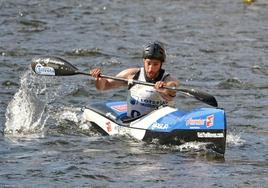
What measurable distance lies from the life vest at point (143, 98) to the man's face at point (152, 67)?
7 cm

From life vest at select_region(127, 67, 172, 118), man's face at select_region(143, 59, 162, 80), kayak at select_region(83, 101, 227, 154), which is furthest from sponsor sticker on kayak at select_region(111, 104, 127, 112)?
man's face at select_region(143, 59, 162, 80)

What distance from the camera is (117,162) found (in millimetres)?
10133

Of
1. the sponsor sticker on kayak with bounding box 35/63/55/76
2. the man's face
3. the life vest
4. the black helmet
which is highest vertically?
the black helmet

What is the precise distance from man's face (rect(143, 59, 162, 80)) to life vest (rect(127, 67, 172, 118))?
0.24 ft

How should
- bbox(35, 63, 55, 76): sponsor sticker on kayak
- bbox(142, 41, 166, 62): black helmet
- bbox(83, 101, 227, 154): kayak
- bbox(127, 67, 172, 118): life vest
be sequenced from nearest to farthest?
bbox(83, 101, 227, 154): kayak, bbox(142, 41, 166, 62): black helmet, bbox(127, 67, 172, 118): life vest, bbox(35, 63, 55, 76): sponsor sticker on kayak

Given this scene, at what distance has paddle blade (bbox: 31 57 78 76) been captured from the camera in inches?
493

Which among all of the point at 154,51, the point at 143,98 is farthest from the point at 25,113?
the point at 154,51

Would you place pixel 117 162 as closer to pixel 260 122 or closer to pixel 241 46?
pixel 260 122

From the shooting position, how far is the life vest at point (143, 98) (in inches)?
Answer: 465

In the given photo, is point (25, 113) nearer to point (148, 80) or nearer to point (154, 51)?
point (148, 80)

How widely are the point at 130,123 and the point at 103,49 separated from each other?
8.24m

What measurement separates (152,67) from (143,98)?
474mm

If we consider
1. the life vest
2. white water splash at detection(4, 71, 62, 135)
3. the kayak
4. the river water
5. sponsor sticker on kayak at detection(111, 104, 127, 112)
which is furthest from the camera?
sponsor sticker on kayak at detection(111, 104, 127, 112)

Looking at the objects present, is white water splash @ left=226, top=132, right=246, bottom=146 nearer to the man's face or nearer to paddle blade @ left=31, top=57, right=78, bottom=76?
the man's face
